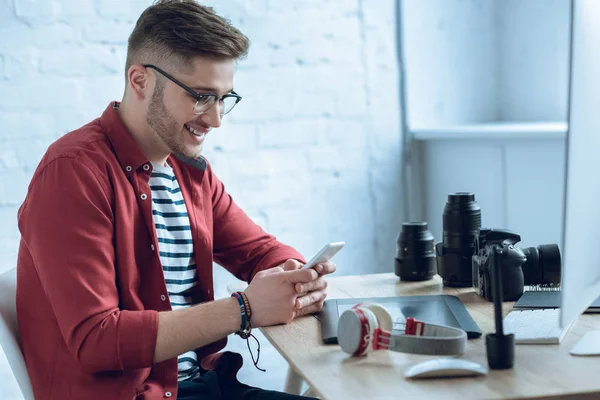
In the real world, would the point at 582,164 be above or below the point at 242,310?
above

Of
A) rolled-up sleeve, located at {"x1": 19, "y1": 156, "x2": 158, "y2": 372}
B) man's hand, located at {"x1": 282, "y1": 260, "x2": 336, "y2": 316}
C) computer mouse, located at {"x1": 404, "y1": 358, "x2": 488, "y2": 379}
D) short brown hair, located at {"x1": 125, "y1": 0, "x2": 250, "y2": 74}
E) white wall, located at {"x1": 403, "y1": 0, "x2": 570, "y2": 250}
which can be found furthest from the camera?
white wall, located at {"x1": 403, "y1": 0, "x2": 570, "y2": 250}

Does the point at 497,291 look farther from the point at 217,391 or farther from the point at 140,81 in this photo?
the point at 140,81

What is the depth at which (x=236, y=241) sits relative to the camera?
77.2 inches

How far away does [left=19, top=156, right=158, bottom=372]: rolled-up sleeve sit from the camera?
1.43 metres

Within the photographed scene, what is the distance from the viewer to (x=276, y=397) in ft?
5.41

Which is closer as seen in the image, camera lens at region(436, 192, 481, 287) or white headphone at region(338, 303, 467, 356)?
white headphone at region(338, 303, 467, 356)

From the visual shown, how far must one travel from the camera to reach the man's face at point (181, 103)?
1721mm

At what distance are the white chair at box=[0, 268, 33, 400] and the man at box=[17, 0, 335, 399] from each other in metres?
0.02

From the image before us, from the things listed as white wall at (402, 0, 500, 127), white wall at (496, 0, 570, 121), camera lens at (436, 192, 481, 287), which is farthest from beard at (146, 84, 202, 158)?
white wall at (496, 0, 570, 121)

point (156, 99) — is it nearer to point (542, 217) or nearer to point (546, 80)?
point (542, 217)

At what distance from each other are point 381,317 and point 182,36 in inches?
29.4

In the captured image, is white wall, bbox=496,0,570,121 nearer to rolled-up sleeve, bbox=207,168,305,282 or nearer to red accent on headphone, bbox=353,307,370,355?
rolled-up sleeve, bbox=207,168,305,282

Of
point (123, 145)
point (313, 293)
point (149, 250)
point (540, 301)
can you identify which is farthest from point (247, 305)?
point (540, 301)

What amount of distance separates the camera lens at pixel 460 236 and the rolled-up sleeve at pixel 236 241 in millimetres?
373
